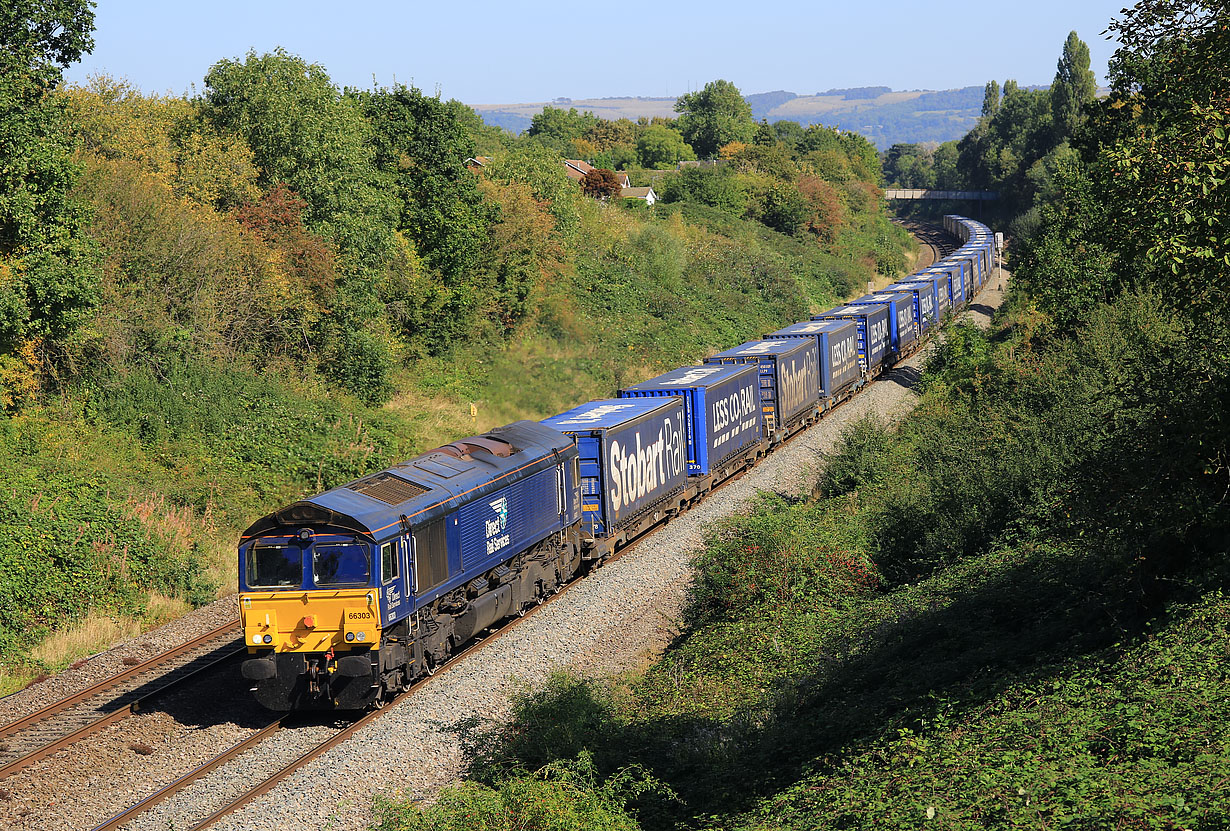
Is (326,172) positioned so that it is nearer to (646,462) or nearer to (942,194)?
(646,462)

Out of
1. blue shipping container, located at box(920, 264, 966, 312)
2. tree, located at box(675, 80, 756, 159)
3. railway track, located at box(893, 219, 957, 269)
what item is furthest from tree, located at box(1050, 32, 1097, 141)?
blue shipping container, located at box(920, 264, 966, 312)

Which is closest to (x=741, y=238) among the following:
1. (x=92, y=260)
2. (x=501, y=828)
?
(x=92, y=260)

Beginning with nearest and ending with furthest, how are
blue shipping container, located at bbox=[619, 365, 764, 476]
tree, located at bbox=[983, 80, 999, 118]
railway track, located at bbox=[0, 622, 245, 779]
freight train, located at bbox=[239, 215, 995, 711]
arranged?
1. railway track, located at bbox=[0, 622, 245, 779]
2. freight train, located at bbox=[239, 215, 995, 711]
3. blue shipping container, located at bbox=[619, 365, 764, 476]
4. tree, located at bbox=[983, 80, 999, 118]

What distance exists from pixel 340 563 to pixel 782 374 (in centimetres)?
2119

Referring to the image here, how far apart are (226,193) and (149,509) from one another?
1359cm

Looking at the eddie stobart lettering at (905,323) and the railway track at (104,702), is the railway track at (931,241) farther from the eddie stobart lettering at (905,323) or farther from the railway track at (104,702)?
the railway track at (104,702)

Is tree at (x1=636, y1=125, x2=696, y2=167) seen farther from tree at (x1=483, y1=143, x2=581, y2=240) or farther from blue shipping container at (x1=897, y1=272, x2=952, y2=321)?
tree at (x1=483, y1=143, x2=581, y2=240)

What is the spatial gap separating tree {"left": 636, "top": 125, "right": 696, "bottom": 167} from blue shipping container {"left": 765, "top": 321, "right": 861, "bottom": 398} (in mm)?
86895

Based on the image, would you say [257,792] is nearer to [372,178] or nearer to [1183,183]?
[1183,183]

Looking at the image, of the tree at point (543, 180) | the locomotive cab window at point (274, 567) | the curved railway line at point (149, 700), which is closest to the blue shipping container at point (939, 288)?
the tree at point (543, 180)

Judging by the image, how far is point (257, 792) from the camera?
14.2m

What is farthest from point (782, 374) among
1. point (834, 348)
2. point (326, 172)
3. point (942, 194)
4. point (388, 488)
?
point (942, 194)

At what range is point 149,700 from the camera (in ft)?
58.3

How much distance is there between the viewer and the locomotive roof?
53.7 ft
